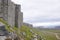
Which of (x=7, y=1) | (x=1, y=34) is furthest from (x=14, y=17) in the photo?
(x=1, y=34)

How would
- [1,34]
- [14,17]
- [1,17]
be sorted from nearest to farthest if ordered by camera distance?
1. [1,34]
2. [1,17]
3. [14,17]

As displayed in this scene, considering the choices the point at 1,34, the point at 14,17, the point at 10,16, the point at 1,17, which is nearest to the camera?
the point at 1,34

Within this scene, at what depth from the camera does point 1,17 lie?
38.7m

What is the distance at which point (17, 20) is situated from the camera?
47125 millimetres

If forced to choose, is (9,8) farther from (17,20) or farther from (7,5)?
(17,20)

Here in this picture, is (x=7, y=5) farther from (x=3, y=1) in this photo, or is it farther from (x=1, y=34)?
(x=1, y=34)

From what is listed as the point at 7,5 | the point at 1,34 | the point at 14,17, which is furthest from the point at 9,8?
the point at 1,34

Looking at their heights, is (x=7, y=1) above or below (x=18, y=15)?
above

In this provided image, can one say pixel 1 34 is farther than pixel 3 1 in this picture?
No

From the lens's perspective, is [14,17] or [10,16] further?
[14,17]

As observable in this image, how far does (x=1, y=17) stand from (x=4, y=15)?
1585 mm

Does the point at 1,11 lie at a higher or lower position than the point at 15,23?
higher

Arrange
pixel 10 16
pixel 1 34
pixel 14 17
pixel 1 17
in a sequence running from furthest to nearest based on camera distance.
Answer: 1. pixel 14 17
2. pixel 10 16
3. pixel 1 17
4. pixel 1 34

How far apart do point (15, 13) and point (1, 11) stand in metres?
7.52
